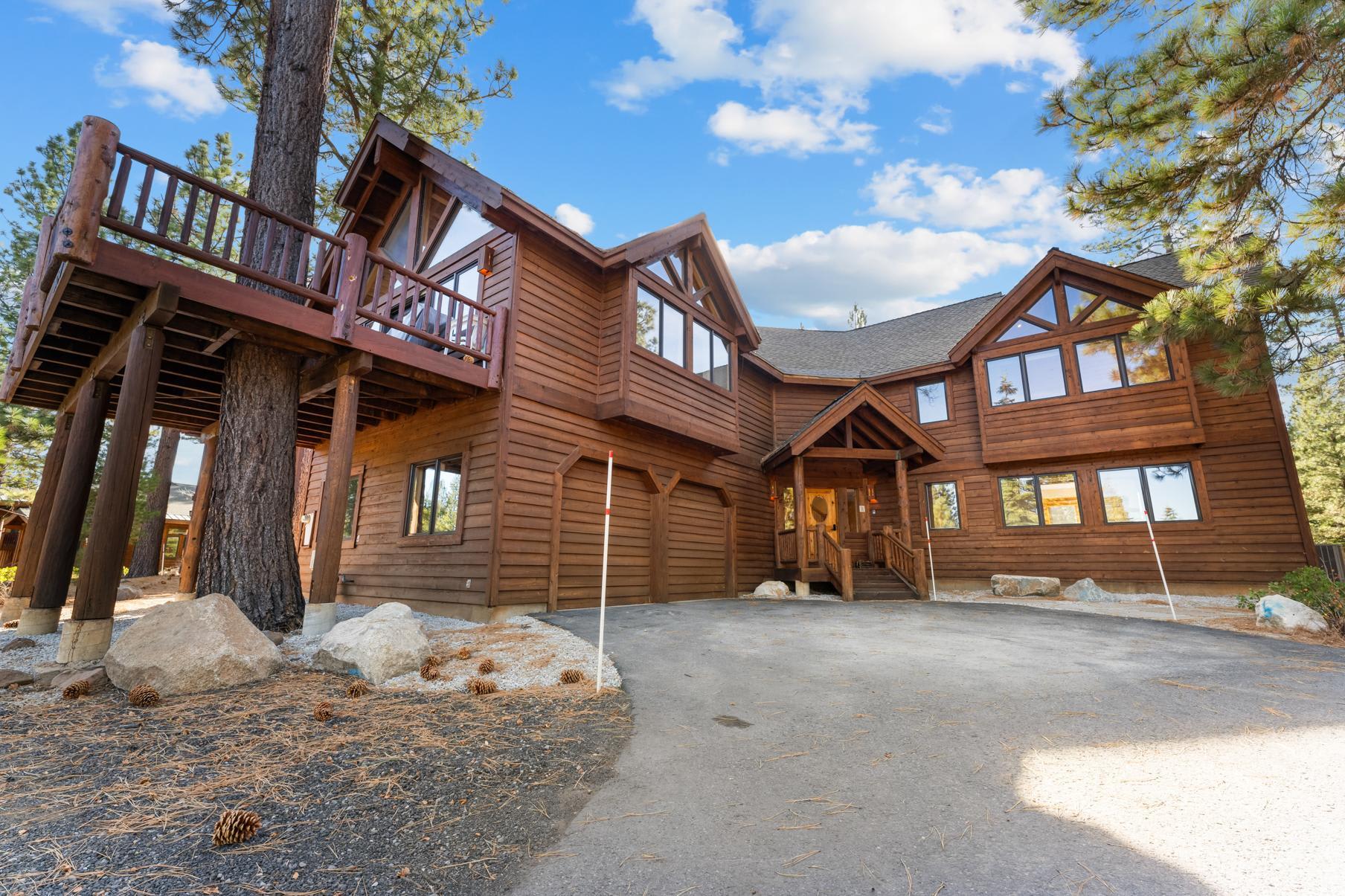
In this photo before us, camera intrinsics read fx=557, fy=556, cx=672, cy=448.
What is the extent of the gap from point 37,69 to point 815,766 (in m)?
22.2

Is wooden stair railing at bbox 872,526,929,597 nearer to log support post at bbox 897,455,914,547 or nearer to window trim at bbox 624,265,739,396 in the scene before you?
log support post at bbox 897,455,914,547

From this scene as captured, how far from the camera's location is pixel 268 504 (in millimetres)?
6023

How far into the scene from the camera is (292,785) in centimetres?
244

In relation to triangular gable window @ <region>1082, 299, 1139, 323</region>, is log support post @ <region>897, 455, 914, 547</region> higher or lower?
lower

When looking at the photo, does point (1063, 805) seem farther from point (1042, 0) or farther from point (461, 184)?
point (461, 184)

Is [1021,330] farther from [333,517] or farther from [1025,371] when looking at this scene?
[333,517]

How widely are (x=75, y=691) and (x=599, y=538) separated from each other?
248 inches

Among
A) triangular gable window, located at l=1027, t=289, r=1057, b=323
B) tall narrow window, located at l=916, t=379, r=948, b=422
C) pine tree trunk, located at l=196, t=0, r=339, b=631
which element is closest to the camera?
pine tree trunk, located at l=196, t=0, r=339, b=631

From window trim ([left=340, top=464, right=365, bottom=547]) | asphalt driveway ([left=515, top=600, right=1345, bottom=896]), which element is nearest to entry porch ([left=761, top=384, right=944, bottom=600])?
asphalt driveway ([left=515, top=600, right=1345, bottom=896])

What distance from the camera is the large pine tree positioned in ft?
19.2

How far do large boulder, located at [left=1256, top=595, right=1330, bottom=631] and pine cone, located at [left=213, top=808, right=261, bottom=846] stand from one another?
1062cm

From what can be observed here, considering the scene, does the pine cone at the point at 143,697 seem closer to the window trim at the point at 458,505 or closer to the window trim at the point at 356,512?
the window trim at the point at 458,505

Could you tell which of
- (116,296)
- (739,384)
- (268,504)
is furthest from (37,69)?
(739,384)

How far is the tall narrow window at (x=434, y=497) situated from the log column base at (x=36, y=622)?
13.5 feet
